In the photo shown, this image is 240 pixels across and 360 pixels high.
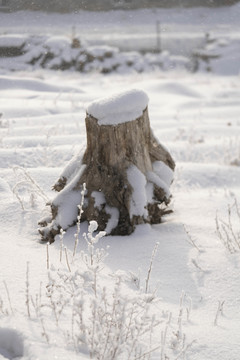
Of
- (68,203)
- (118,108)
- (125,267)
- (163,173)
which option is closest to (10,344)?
(125,267)

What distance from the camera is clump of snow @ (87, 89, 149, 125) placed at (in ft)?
11.6

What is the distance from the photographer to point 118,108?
3.55 m

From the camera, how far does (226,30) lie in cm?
2845

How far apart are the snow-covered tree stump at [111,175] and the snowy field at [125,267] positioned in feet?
0.38

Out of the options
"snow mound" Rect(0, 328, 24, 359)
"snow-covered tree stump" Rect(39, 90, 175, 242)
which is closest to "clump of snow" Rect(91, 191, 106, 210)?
"snow-covered tree stump" Rect(39, 90, 175, 242)

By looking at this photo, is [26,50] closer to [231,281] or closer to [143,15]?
[143,15]

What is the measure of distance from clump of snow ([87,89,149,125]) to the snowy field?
83 centimetres

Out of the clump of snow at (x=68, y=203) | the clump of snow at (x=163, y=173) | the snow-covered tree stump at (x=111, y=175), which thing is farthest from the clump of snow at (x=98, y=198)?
the clump of snow at (x=163, y=173)

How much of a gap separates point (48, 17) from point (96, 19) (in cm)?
329

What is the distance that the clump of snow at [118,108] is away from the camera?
11.6 ft

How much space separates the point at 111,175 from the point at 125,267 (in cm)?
81

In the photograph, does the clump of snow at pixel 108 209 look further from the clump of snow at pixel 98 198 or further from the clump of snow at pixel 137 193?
the clump of snow at pixel 137 193

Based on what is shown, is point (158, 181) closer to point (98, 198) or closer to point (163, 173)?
point (163, 173)

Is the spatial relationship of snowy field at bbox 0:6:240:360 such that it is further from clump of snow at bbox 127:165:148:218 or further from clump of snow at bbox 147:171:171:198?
clump of snow at bbox 147:171:171:198
